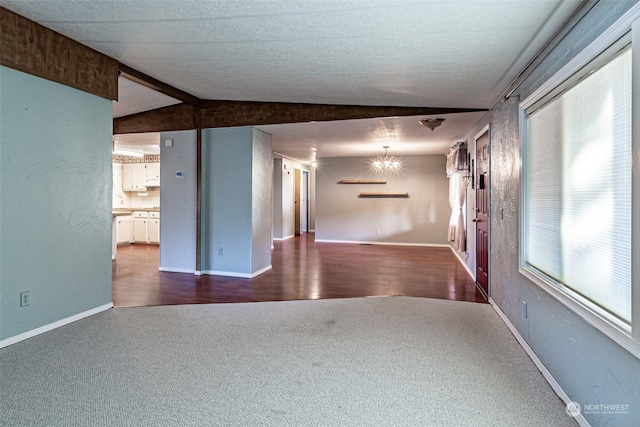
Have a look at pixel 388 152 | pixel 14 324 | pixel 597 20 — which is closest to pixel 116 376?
pixel 14 324

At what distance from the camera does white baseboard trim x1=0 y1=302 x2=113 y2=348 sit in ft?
9.28

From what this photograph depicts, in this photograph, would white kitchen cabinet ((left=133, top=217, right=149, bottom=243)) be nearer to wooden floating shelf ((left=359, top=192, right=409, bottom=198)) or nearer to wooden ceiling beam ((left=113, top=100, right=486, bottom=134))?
wooden ceiling beam ((left=113, top=100, right=486, bottom=134))

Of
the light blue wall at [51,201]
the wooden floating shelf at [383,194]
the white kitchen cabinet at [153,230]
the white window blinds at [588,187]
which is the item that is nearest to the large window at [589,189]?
the white window blinds at [588,187]

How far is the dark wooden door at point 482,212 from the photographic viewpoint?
453cm

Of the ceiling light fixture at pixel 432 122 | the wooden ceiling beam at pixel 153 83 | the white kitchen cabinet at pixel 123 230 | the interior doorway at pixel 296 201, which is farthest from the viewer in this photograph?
the interior doorway at pixel 296 201

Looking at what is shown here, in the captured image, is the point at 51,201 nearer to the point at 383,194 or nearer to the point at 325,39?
the point at 325,39

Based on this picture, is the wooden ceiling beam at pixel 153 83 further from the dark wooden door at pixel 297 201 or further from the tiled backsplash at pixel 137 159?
the dark wooden door at pixel 297 201

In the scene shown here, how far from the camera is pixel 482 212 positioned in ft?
15.7

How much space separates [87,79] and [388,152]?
6402 mm

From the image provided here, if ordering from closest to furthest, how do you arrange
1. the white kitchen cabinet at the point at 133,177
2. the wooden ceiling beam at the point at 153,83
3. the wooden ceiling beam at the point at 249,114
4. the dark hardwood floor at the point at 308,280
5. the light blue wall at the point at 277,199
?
the wooden ceiling beam at the point at 153,83, the dark hardwood floor at the point at 308,280, the wooden ceiling beam at the point at 249,114, the white kitchen cabinet at the point at 133,177, the light blue wall at the point at 277,199

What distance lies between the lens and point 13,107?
2840 mm

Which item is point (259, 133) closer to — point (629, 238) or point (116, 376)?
point (116, 376)

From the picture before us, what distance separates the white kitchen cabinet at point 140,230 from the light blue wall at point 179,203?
3.48m

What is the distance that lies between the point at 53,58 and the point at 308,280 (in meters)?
3.83
